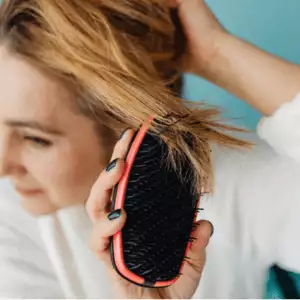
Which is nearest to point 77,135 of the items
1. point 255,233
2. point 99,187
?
point 99,187

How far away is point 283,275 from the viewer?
1.95 ft

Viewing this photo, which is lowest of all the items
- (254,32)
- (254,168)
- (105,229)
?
(105,229)

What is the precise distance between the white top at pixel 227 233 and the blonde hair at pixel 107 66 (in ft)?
0.31

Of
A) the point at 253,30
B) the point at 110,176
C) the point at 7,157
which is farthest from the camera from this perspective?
the point at 253,30

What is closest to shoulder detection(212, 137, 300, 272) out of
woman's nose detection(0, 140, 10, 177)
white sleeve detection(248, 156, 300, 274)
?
white sleeve detection(248, 156, 300, 274)

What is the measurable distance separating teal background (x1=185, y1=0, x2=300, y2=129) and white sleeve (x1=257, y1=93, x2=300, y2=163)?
0.04 metres

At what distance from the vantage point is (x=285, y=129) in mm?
547

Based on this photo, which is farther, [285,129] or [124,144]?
[285,129]

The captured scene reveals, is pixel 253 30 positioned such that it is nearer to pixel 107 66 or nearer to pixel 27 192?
pixel 107 66

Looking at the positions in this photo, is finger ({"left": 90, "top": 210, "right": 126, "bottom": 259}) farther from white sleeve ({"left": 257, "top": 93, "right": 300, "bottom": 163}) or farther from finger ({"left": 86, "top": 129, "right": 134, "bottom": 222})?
white sleeve ({"left": 257, "top": 93, "right": 300, "bottom": 163})

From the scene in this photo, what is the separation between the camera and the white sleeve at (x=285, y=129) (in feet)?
1.76

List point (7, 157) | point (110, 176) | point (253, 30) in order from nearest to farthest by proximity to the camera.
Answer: point (110, 176), point (7, 157), point (253, 30)

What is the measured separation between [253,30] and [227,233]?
0.26 meters

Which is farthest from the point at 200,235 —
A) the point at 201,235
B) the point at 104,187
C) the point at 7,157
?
the point at 7,157
